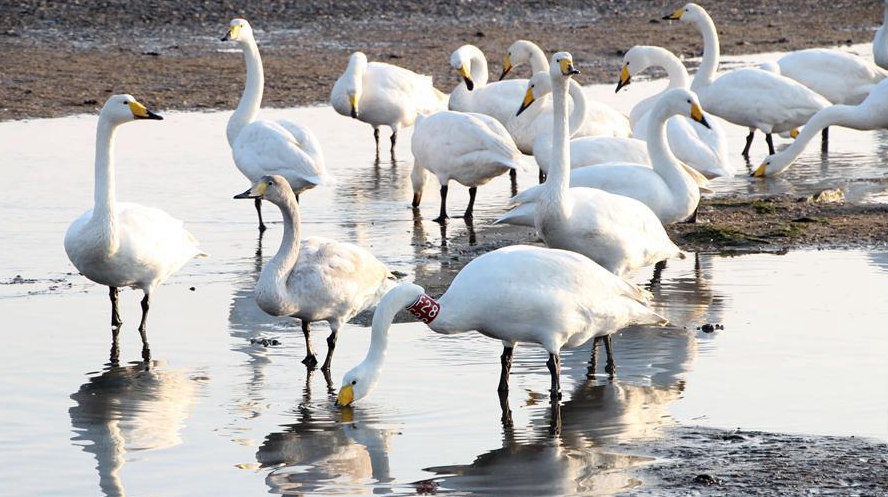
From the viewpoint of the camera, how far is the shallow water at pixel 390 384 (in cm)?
612

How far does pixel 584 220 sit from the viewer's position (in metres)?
8.51

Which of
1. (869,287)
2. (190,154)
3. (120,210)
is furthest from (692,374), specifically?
(190,154)

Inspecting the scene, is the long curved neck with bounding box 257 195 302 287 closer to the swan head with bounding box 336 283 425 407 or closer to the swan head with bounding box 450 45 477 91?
the swan head with bounding box 336 283 425 407

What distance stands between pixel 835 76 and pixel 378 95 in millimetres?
4854

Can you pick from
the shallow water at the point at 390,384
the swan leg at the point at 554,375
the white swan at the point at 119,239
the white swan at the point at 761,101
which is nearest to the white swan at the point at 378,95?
the white swan at the point at 761,101

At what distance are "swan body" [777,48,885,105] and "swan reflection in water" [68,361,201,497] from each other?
10064mm

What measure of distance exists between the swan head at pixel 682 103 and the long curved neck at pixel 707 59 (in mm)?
4621

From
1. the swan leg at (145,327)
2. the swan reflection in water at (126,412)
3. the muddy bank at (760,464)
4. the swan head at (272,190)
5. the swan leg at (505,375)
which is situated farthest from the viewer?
the swan leg at (145,327)

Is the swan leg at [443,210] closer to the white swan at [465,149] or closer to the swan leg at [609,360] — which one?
the white swan at [465,149]

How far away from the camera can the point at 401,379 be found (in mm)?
7391

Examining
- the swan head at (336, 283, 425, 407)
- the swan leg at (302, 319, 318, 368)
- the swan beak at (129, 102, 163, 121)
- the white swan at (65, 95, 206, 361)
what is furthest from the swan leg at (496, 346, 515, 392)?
the swan beak at (129, 102, 163, 121)

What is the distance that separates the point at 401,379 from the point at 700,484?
206cm

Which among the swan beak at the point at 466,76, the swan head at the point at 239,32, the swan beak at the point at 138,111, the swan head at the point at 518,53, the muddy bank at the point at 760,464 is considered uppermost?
the swan head at the point at 239,32

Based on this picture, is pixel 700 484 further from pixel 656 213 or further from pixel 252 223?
pixel 252 223
